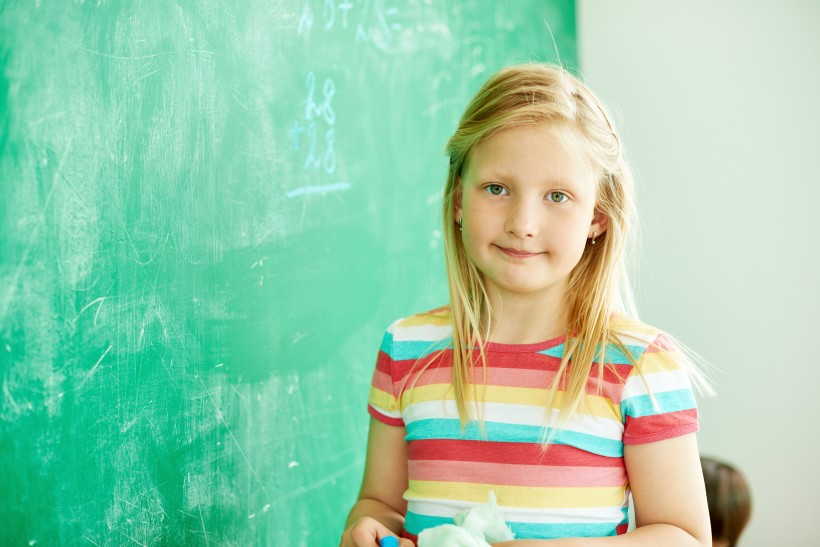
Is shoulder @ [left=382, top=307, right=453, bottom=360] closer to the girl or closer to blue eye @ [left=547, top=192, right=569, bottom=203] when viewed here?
the girl

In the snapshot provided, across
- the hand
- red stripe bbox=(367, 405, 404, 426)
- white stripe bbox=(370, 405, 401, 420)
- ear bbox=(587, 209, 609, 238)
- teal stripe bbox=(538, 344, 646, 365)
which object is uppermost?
ear bbox=(587, 209, 609, 238)

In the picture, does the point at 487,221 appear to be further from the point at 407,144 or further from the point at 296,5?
the point at 407,144

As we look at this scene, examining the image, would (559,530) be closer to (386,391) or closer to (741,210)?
(386,391)

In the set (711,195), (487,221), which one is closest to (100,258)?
(487,221)

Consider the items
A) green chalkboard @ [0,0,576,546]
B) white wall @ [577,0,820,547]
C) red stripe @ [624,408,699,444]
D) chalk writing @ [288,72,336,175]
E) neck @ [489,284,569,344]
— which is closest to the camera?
green chalkboard @ [0,0,576,546]

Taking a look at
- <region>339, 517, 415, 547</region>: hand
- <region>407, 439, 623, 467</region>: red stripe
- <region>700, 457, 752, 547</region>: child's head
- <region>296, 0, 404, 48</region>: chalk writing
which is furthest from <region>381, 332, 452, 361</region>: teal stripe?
<region>700, 457, 752, 547</region>: child's head

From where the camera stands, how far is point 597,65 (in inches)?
94.8

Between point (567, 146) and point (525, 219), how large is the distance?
110 millimetres

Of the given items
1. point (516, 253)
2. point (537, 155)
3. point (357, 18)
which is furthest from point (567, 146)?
point (357, 18)

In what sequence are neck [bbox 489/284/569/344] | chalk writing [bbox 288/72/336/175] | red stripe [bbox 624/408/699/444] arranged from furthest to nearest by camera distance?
chalk writing [bbox 288/72/336/175]
neck [bbox 489/284/569/344]
red stripe [bbox 624/408/699/444]

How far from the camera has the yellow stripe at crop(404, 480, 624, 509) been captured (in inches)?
41.4

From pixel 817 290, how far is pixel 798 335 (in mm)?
118

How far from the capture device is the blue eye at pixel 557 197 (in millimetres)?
1086

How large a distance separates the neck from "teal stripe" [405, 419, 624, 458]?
121mm
